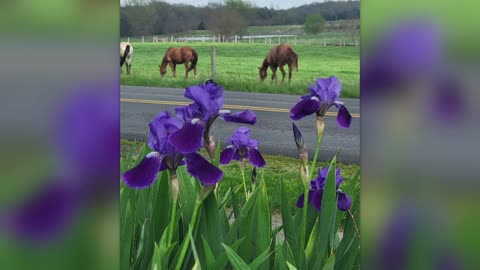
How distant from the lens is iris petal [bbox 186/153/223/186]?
3.39ft

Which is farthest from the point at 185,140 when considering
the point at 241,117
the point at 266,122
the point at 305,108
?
the point at 266,122

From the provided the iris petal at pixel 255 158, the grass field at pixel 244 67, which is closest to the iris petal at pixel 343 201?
the iris petal at pixel 255 158

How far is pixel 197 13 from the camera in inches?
565

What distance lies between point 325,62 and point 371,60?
13.0m

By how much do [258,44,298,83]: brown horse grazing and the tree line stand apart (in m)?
0.96

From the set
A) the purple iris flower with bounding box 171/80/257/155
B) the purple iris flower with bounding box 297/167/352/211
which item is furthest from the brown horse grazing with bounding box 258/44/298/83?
the purple iris flower with bounding box 171/80/257/155

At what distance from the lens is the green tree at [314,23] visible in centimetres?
1325

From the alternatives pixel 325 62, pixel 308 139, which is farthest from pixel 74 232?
pixel 325 62

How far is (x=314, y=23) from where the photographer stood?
1334 cm

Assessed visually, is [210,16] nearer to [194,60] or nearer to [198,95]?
[194,60]

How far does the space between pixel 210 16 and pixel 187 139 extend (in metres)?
13.6

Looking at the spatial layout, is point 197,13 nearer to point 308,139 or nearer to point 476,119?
point 308,139

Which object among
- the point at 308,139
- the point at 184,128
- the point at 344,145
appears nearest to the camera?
the point at 184,128

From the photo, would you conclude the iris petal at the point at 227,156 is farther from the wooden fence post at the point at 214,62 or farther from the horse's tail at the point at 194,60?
the horse's tail at the point at 194,60
